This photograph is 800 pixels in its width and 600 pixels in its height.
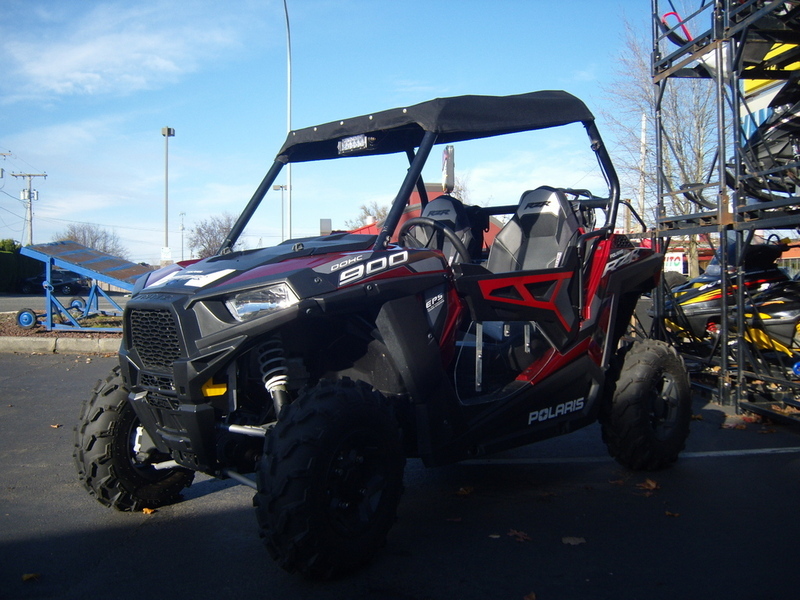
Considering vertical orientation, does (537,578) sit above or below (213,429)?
below

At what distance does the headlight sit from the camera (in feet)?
11.2

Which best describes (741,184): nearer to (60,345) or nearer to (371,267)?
(371,267)

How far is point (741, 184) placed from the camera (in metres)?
7.21

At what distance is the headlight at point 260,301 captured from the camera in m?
3.41

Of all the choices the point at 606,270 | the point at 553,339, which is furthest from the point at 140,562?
the point at 606,270

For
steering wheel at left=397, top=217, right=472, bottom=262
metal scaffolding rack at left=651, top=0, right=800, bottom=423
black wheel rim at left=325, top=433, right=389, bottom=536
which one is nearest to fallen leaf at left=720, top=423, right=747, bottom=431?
metal scaffolding rack at left=651, top=0, right=800, bottom=423

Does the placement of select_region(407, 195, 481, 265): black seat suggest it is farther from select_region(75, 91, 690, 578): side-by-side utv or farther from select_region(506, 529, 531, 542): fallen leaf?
select_region(506, 529, 531, 542): fallen leaf

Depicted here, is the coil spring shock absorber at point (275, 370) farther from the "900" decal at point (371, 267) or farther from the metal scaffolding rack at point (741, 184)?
the metal scaffolding rack at point (741, 184)

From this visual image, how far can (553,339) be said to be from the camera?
4715mm

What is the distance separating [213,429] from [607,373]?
3185mm

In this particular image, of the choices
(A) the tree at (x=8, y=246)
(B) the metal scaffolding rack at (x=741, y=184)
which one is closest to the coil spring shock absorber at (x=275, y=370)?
(B) the metal scaffolding rack at (x=741, y=184)

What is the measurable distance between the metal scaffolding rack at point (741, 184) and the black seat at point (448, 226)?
278 cm

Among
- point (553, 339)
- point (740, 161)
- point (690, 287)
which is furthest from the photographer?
point (690, 287)

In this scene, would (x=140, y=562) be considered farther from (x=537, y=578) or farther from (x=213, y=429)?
(x=537, y=578)
